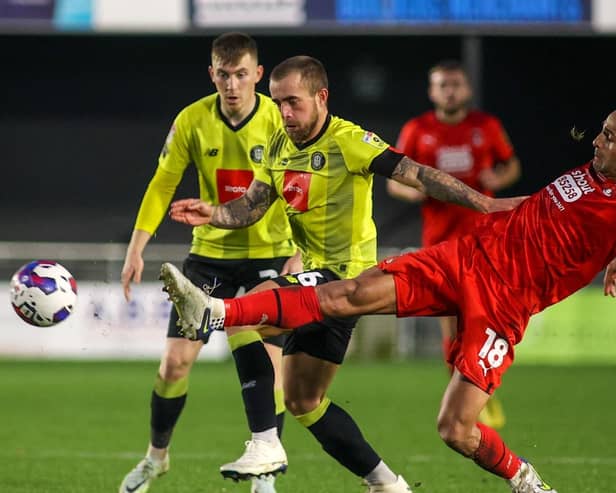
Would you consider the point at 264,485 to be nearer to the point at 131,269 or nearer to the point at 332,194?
the point at 131,269

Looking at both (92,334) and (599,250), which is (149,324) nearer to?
(92,334)

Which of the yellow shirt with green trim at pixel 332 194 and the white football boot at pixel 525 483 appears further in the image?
the yellow shirt with green trim at pixel 332 194

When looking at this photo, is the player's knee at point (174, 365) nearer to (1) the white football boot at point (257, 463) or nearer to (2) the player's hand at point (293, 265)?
(2) the player's hand at point (293, 265)

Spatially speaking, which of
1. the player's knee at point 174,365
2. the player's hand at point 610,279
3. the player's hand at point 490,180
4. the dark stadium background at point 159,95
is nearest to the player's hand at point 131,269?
the player's knee at point 174,365

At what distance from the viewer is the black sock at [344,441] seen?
5.76 metres

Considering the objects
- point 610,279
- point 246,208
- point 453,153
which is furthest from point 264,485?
point 453,153

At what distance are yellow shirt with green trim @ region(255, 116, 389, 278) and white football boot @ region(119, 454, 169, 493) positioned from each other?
1.42 metres

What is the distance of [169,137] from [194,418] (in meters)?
3.94

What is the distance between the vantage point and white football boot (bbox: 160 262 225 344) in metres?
4.98

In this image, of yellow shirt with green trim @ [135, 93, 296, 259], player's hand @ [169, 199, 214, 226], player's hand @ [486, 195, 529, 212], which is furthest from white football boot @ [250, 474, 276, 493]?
player's hand @ [486, 195, 529, 212]

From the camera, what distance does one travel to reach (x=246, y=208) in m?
5.96

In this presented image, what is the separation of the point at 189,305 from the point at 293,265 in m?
1.41

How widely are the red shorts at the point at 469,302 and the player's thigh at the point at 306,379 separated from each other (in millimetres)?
590

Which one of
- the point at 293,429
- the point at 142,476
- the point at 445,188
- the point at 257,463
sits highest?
the point at 445,188
